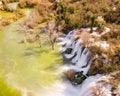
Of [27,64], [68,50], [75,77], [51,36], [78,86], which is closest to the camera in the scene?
[78,86]

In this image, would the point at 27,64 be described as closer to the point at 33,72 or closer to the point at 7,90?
the point at 33,72

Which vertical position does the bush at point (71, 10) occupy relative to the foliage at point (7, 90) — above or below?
above

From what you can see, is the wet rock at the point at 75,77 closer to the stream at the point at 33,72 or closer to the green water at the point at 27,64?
the stream at the point at 33,72

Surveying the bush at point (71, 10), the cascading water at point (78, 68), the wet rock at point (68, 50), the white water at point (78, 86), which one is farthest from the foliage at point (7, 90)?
the bush at point (71, 10)

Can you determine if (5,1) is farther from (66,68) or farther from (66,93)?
(66,93)

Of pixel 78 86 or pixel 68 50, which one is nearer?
pixel 78 86

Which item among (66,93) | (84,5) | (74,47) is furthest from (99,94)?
(84,5)

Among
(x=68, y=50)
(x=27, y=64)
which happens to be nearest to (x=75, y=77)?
(x=68, y=50)

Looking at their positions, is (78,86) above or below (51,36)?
below

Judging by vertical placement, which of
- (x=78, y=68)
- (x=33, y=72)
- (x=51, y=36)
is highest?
Answer: (x=51, y=36)
